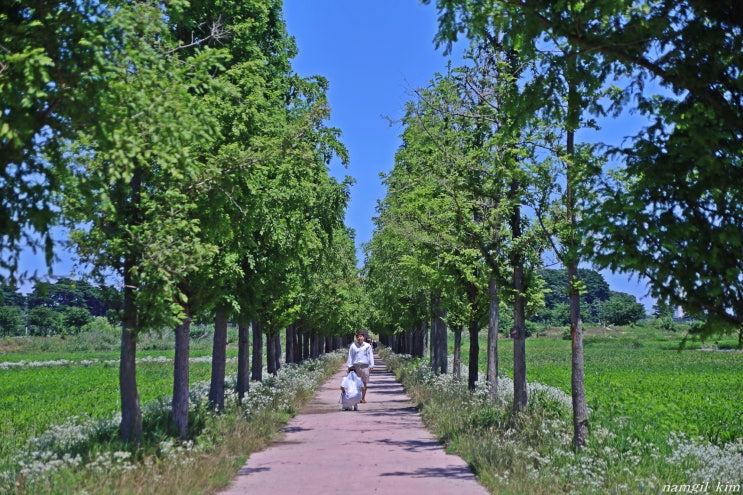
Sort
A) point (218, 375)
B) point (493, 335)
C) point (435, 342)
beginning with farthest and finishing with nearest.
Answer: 1. point (435, 342)
2. point (493, 335)
3. point (218, 375)

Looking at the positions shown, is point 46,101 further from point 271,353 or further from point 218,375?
point 271,353

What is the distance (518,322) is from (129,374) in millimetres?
7988

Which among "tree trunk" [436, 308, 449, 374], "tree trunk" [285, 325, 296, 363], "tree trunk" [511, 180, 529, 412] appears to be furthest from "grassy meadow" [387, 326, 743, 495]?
"tree trunk" [285, 325, 296, 363]

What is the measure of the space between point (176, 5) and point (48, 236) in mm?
2543

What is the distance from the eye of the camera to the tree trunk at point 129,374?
10492 mm

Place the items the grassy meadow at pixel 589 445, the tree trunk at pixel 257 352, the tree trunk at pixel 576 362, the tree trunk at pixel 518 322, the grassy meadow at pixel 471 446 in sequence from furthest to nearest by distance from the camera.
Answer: the tree trunk at pixel 257 352 < the tree trunk at pixel 518 322 < the tree trunk at pixel 576 362 < the grassy meadow at pixel 589 445 < the grassy meadow at pixel 471 446

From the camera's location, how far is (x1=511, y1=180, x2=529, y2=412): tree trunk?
48.8ft

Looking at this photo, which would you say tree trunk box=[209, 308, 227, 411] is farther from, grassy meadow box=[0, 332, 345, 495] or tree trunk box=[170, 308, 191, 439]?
tree trunk box=[170, 308, 191, 439]

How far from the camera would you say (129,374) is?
34.5 ft

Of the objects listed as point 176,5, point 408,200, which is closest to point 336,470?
point 176,5

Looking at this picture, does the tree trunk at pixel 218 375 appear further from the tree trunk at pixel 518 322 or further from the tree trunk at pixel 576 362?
the tree trunk at pixel 576 362

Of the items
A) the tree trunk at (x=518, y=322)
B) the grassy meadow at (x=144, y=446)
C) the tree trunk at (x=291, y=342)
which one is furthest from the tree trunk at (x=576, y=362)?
the tree trunk at (x=291, y=342)

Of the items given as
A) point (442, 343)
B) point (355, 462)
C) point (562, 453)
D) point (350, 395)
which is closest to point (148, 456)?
point (355, 462)

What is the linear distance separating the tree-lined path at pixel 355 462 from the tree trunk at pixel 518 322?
1.93 metres
